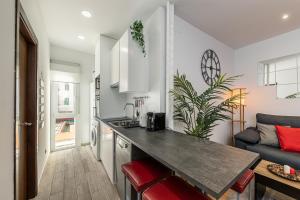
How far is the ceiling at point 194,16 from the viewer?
1.95 meters

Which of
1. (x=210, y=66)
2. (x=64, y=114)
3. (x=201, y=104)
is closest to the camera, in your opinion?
(x=201, y=104)

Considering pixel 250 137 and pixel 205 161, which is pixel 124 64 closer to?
pixel 205 161

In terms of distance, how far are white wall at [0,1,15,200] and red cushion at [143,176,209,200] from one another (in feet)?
3.12

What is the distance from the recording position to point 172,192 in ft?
3.00

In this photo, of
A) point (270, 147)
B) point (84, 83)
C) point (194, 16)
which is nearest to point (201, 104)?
point (194, 16)

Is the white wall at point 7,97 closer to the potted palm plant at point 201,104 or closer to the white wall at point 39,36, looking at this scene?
the white wall at point 39,36

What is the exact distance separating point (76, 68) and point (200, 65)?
130 inches

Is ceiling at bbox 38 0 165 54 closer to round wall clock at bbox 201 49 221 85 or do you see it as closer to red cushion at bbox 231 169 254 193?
round wall clock at bbox 201 49 221 85

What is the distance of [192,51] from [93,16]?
1.83m

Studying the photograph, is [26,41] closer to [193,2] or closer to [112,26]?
[112,26]

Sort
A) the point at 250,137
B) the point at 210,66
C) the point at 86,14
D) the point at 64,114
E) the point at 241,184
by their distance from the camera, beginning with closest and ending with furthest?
the point at 241,184, the point at 86,14, the point at 250,137, the point at 210,66, the point at 64,114

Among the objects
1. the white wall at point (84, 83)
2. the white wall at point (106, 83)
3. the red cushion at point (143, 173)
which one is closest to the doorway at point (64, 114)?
the white wall at point (84, 83)

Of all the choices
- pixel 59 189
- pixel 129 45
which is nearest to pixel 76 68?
pixel 129 45

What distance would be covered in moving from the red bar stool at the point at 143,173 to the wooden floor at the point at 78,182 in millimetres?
904
